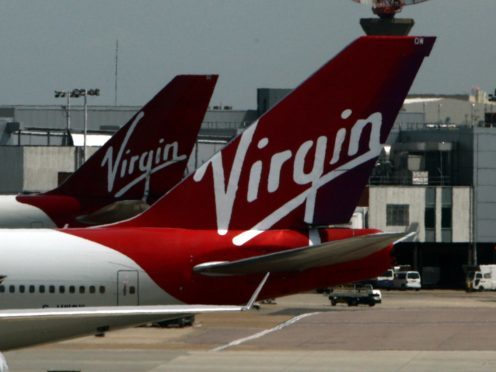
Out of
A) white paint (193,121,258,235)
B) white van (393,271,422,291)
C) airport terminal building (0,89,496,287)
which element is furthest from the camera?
white van (393,271,422,291)

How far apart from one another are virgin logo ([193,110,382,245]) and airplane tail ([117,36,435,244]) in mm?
26

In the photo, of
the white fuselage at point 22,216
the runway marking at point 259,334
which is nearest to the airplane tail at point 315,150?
the white fuselage at point 22,216

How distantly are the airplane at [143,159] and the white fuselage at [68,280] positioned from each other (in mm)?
16587

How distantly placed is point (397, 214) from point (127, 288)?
10510 centimetres

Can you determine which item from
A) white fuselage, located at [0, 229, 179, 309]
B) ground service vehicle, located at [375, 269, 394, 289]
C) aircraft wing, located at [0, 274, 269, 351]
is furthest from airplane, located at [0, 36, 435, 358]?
ground service vehicle, located at [375, 269, 394, 289]

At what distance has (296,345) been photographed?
209 feet

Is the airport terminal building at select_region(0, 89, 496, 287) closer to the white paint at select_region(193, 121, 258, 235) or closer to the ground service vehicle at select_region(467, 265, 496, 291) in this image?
the ground service vehicle at select_region(467, 265, 496, 291)

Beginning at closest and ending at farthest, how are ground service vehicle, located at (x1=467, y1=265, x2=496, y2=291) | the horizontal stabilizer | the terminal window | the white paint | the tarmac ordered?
the white paint → the tarmac → the horizontal stabilizer → ground service vehicle, located at (x1=467, y1=265, x2=496, y2=291) → the terminal window

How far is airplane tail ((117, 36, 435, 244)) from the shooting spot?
38156 mm

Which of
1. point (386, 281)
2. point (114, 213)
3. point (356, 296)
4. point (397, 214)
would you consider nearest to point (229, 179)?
point (114, 213)

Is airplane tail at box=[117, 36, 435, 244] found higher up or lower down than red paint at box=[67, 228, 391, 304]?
higher up

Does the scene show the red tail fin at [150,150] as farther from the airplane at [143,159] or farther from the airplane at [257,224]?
the airplane at [257,224]

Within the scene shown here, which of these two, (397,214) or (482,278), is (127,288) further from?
(397,214)

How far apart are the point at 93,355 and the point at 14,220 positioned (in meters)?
6.07
